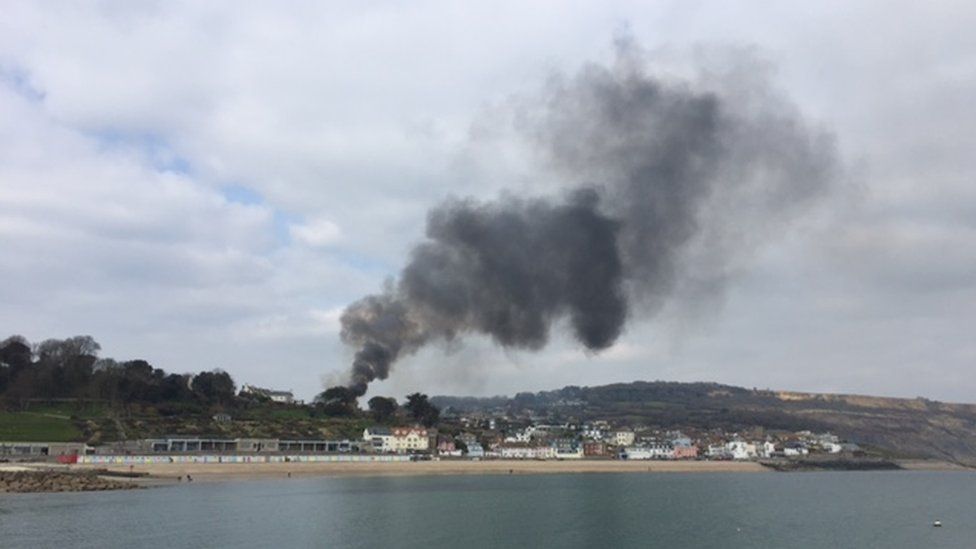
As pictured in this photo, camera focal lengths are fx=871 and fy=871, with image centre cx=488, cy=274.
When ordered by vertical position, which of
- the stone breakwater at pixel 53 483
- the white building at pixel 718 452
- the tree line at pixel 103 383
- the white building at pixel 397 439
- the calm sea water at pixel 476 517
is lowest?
the calm sea water at pixel 476 517

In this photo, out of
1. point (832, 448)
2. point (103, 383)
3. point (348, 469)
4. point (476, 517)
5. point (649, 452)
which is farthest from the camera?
point (832, 448)

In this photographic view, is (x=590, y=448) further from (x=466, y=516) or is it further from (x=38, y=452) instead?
(x=466, y=516)

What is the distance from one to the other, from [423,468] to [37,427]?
164ft

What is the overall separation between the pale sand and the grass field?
14.4 meters

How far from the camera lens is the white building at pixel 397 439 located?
133000mm

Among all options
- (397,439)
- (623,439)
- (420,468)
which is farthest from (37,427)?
(623,439)

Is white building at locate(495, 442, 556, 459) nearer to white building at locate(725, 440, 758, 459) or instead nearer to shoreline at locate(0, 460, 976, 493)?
shoreline at locate(0, 460, 976, 493)

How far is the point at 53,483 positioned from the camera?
77.6 meters

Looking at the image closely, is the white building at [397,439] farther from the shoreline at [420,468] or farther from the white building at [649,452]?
the white building at [649,452]

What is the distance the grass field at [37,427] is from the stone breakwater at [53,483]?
2522 cm

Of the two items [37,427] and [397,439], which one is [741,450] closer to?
[397,439]

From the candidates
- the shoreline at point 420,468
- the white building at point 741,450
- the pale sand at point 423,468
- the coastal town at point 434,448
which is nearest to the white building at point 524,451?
the coastal town at point 434,448

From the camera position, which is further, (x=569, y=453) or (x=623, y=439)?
(x=623, y=439)

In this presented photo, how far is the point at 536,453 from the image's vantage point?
490 ft
